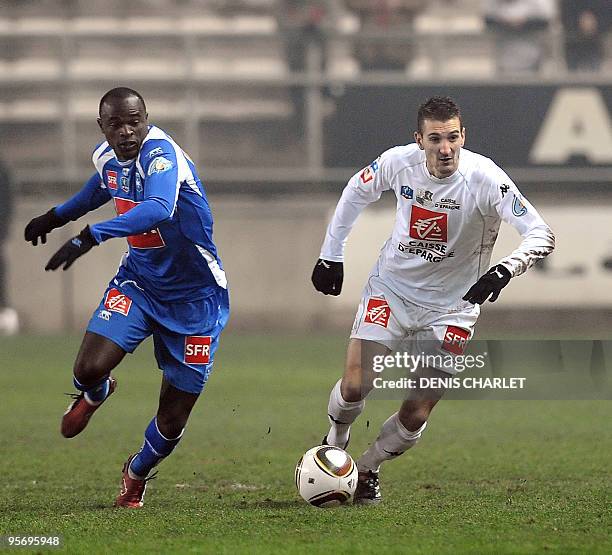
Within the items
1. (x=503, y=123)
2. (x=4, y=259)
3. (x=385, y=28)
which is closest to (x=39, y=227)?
(x=4, y=259)

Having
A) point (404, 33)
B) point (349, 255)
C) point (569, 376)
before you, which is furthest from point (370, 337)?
point (404, 33)

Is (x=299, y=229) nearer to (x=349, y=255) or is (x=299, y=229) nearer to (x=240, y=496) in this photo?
(x=349, y=255)

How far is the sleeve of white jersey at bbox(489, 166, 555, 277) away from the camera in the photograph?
5.76 meters

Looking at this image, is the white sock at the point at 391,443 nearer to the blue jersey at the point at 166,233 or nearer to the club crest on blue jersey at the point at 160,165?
the blue jersey at the point at 166,233

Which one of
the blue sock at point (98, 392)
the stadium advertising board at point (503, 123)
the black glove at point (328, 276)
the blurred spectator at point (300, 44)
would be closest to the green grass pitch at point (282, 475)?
the blue sock at point (98, 392)

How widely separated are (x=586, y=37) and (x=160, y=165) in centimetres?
1317

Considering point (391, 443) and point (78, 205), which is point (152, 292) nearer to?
point (78, 205)

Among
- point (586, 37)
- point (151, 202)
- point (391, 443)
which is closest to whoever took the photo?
point (151, 202)

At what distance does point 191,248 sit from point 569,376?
5112 mm

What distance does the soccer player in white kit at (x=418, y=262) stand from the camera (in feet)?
20.0

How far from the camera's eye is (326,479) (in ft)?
19.2

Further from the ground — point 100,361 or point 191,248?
point 191,248

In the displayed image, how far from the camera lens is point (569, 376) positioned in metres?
10.2

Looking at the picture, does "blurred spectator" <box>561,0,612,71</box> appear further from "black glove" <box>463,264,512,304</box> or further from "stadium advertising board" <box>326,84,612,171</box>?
"black glove" <box>463,264,512,304</box>
